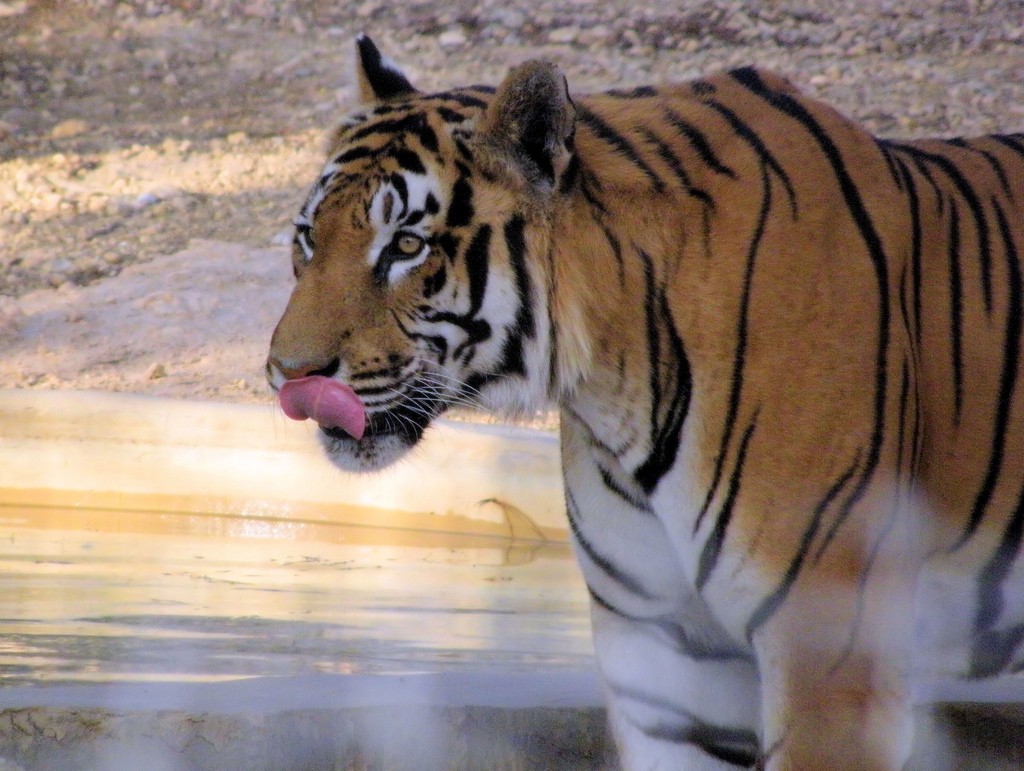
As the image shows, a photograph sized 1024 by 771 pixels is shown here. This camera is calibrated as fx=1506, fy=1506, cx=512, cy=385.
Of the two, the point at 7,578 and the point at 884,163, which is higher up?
the point at 884,163

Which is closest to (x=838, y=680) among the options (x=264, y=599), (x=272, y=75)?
(x=264, y=599)

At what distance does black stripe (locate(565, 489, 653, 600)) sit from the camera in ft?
6.63

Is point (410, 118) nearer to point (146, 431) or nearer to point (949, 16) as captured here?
point (146, 431)

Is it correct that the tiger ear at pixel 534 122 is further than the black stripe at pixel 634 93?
No

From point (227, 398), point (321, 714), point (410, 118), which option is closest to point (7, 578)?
point (227, 398)

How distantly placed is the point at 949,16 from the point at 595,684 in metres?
5.69

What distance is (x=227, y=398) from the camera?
461cm

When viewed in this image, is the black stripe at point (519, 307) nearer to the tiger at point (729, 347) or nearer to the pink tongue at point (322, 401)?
the tiger at point (729, 347)

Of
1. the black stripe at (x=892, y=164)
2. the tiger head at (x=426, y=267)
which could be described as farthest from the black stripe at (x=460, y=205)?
the black stripe at (x=892, y=164)

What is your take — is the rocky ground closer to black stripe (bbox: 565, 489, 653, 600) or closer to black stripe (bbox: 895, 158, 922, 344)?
black stripe (bbox: 565, 489, 653, 600)

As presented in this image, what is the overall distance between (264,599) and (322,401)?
160 centimetres

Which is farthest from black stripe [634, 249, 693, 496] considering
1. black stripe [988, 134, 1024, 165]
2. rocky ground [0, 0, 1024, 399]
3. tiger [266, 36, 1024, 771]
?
rocky ground [0, 0, 1024, 399]

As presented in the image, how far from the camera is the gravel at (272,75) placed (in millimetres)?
6129

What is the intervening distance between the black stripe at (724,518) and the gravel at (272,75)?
13.9 feet
